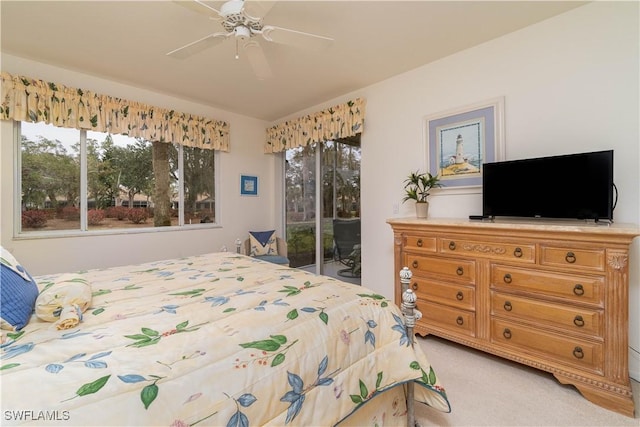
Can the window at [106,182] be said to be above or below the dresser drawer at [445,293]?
above

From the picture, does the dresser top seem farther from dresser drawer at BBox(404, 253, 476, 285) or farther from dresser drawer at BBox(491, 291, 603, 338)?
dresser drawer at BBox(491, 291, 603, 338)

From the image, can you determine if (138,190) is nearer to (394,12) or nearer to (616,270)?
(394,12)

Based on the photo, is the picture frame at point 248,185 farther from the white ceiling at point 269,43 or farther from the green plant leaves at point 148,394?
the green plant leaves at point 148,394

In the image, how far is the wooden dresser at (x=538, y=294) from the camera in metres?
1.60

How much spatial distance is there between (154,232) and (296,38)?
2.91m

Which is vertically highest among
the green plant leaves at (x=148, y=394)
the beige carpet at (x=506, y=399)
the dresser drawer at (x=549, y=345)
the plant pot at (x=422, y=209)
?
the plant pot at (x=422, y=209)

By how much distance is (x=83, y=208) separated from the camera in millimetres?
3047

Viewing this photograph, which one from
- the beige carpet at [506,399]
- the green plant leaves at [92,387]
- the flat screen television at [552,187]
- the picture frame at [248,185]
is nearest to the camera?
the green plant leaves at [92,387]

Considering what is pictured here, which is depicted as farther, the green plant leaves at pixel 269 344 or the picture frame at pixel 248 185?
the picture frame at pixel 248 185

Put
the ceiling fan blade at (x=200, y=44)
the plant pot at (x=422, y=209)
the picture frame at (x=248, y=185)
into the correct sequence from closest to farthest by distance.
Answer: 1. the ceiling fan blade at (x=200, y=44)
2. the plant pot at (x=422, y=209)
3. the picture frame at (x=248, y=185)

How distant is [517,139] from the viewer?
2342 mm

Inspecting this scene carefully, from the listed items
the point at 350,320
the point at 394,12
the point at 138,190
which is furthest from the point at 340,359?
the point at 138,190

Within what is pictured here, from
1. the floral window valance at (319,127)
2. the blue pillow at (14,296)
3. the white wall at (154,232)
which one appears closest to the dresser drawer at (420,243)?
the floral window valance at (319,127)

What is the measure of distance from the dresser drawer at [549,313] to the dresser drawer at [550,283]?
0.07 m
